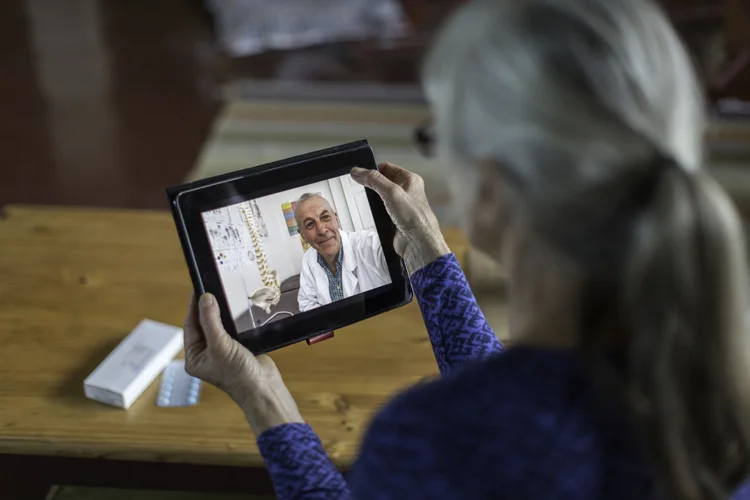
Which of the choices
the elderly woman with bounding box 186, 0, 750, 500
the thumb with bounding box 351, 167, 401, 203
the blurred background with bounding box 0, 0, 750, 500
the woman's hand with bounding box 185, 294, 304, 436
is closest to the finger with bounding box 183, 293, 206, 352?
the woman's hand with bounding box 185, 294, 304, 436

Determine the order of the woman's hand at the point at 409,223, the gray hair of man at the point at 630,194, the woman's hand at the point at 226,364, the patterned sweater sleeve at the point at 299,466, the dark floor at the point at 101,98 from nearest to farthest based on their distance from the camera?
1. the gray hair of man at the point at 630,194
2. the patterned sweater sleeve at the point at 299,466
3. the woman's hand at the point at 226,364
4. the woman's hand at the point at 409,223
5. the dark floor at the point at 101,98

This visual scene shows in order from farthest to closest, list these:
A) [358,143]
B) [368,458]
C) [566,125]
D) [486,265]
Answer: [486,265], [358,143], [368,458], [566,125]

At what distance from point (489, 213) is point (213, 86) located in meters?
2.56

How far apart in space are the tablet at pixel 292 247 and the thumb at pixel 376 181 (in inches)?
0.5

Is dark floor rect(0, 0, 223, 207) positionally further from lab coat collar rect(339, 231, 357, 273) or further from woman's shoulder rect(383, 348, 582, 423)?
woman's shoulder rect(383, 348, 582, 423)

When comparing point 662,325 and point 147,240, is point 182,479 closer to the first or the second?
point 147,240

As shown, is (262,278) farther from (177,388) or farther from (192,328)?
(177,388)

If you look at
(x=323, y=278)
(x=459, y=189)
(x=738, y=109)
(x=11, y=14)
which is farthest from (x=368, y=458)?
(x=11, y=14)

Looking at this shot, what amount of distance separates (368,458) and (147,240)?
92 cm

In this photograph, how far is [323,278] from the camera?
110 cm

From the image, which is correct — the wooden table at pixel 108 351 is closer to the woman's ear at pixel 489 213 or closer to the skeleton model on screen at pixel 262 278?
the skeleton model on screen at pixel 262 278

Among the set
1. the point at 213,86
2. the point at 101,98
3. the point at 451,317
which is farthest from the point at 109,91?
the point at 451,317

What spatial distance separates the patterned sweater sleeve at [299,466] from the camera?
0.86 m

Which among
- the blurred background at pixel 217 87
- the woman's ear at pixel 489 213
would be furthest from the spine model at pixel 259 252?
the blurred background at pixel 217 87
